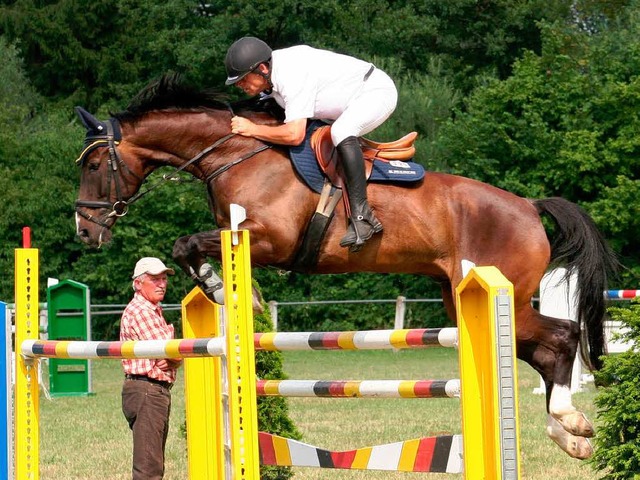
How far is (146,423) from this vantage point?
227 inches

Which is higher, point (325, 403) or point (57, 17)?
point (57, 17)

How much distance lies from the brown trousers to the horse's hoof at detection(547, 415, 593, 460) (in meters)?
2.00

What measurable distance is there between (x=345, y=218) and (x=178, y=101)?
119 centimetres

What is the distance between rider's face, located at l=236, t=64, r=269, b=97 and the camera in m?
5.77

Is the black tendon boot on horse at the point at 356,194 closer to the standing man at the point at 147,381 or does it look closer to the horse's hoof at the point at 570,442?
the standing man at the point at 147,381

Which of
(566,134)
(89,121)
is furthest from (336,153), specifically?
(566,134)

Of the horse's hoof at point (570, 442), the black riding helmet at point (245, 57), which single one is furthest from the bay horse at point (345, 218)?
the black riding helmet at point (245, 57)

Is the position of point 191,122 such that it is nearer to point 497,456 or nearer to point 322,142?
point 322,142

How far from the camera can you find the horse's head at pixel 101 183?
5.97 metres

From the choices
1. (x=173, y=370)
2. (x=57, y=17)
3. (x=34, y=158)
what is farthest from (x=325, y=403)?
(x=57, y=17)

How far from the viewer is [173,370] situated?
19.4 feet

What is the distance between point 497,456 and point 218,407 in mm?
2051

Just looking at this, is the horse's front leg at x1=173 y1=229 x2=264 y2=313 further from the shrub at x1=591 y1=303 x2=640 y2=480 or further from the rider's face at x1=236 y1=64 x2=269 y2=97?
the shrub at x1=591 y1=303 x2=640 y2=480

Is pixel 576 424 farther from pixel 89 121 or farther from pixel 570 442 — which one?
pixel 89 121
